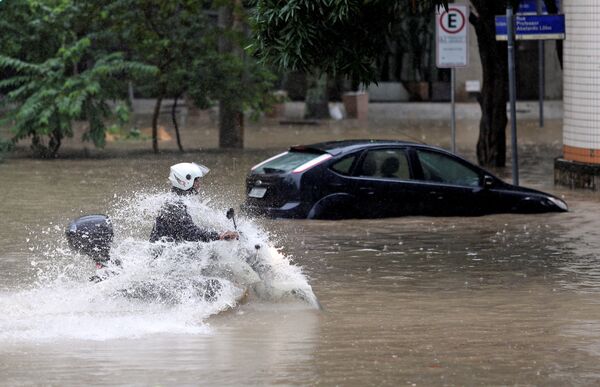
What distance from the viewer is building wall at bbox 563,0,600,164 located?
22.5 metres

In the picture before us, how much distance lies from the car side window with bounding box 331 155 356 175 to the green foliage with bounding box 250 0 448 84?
1.51 metres

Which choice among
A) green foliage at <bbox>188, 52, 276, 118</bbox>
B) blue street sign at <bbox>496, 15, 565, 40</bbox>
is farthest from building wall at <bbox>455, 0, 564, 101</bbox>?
blue street sign at <bbox>496, 15, 565, 40</bbox>

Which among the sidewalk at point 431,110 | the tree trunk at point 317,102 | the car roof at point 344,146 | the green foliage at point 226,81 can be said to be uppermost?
the green foliage at point 226,81

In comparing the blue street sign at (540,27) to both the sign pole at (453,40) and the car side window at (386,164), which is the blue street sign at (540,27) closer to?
the car side window at (386,164)

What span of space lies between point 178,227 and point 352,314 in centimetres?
168

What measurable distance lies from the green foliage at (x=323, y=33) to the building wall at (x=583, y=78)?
19.9 ft

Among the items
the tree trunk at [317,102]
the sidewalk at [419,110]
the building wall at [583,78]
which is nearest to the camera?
the building wall at [583,78]

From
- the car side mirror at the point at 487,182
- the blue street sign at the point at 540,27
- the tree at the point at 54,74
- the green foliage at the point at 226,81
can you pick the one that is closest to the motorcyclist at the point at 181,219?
the car side mirror at the point at 487,182

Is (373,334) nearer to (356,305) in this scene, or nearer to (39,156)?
(356,305)

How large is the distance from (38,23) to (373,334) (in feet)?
62.7

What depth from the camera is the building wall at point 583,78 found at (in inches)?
884

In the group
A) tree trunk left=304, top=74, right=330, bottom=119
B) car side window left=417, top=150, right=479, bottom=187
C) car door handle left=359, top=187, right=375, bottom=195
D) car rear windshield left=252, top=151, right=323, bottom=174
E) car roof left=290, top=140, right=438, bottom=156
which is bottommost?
tree trunk left=304, top=74, right=330, bottom=119

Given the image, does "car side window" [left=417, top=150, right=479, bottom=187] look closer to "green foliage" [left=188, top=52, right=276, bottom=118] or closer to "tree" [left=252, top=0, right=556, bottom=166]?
"tree" [left=252, top=0, right=556, bottom=166]

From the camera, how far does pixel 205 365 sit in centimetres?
994
